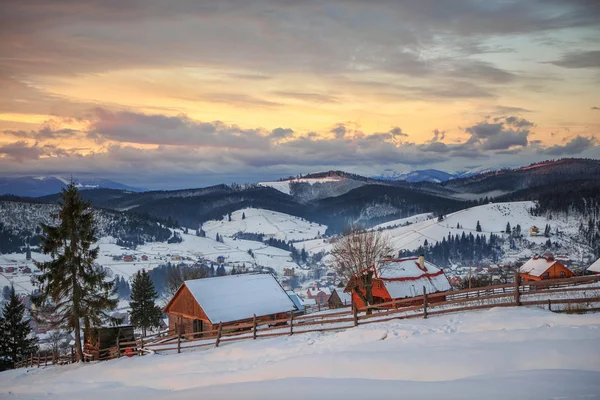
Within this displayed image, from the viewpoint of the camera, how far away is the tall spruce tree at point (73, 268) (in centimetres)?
2706

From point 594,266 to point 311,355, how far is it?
49.5m

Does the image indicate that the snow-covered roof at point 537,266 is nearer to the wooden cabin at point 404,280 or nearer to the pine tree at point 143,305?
the wooden cabin at point 404,280

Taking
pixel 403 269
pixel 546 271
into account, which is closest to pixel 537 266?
pixel 546 271

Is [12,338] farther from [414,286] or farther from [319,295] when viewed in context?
[319,295]

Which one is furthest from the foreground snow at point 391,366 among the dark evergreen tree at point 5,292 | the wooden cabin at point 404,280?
the dark evergreen tree at point 5,292

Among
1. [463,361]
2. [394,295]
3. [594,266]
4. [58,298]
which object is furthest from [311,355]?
[594,266]

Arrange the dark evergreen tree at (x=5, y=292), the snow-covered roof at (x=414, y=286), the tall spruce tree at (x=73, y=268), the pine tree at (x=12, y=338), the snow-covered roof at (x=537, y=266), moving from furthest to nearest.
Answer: the dark evergreen tree at (x=5, y=292), the snow-covered roof at (x=537, y=266), the pine tree at (x=12, y=338), the snow-covered roof at (x=414, y=286), the tall spruce tree at (x=73, y=268)

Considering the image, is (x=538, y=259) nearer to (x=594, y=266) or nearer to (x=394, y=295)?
(x=594, y=266)

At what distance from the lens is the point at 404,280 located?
39.5m

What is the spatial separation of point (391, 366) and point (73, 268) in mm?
21765

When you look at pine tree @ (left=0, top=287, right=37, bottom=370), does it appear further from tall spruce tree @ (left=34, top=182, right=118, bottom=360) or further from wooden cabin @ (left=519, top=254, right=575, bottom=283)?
wooden cabin @ (left=519, top=254, right=575, bottom=283)

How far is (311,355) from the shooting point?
1698 centimetres

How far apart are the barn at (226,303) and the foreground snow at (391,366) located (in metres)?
10.5

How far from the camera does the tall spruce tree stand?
1065 inches
